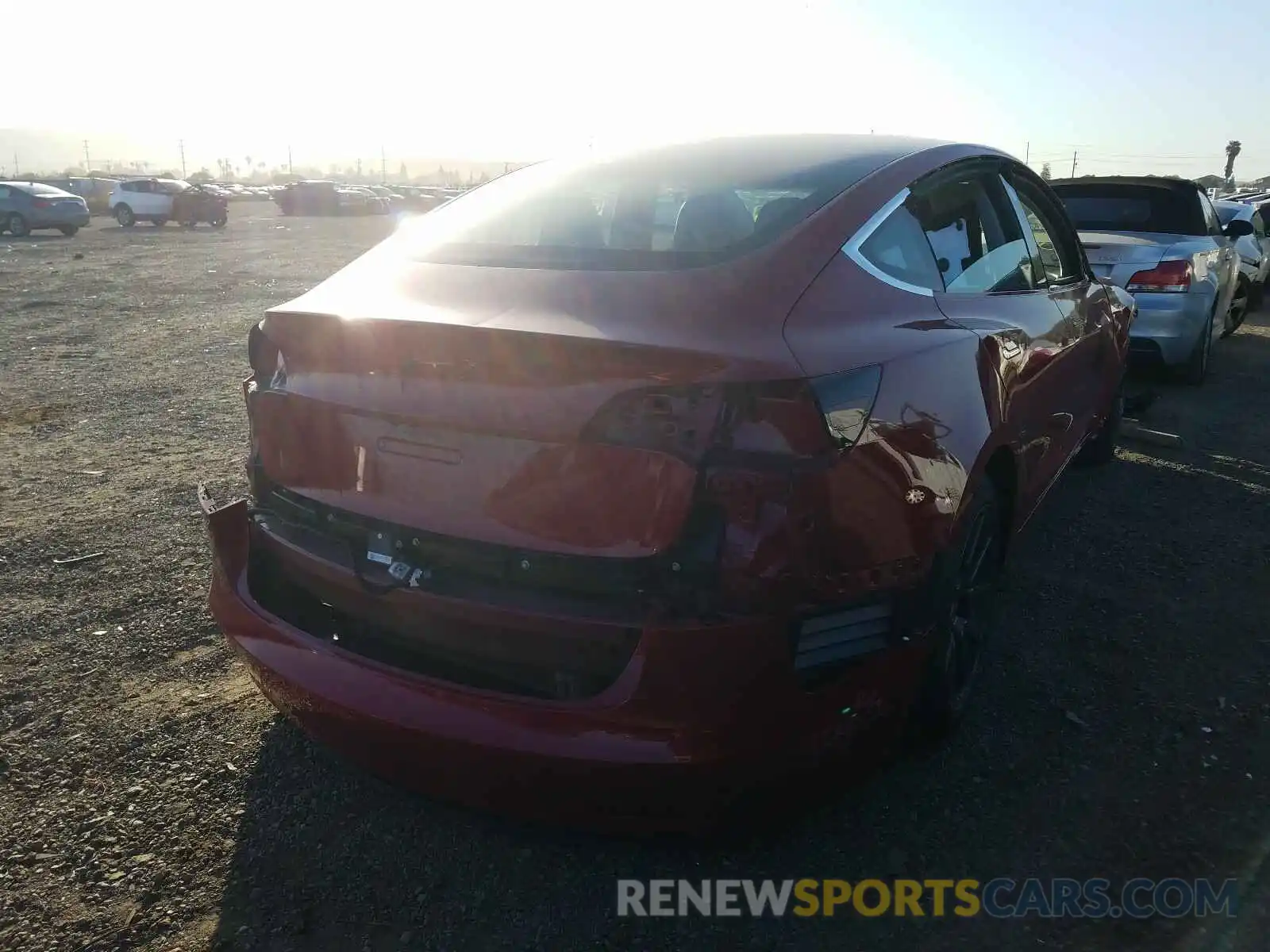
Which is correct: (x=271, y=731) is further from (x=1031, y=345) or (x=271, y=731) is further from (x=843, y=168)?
(x=1031, y=345)

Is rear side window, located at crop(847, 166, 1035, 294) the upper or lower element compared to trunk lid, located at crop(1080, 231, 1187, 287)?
upper

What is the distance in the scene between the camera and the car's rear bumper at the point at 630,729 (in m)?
1.88

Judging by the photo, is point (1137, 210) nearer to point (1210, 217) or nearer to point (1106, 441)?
point (1210, 217)

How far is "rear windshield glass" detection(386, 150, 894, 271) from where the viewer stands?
2385mm

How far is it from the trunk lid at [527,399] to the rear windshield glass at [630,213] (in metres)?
0.19

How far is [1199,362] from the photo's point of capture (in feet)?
25.2

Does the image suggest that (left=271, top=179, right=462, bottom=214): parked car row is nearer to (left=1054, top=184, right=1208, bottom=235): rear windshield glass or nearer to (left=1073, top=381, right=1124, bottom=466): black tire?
(left=1054, top=184, right=1208, bottom=235): rear windshield glass

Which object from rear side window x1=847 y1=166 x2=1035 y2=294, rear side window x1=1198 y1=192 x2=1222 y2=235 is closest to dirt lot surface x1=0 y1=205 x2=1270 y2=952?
rear side window x1=847 y1=166 x2=1035 y2=294

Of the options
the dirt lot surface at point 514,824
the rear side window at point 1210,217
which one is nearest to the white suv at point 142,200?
the dirt lot surface at point 514,824

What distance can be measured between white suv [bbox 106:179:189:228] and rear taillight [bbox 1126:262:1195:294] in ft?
110

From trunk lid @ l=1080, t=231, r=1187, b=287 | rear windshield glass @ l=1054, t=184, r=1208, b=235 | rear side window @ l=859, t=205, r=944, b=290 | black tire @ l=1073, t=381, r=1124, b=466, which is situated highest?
rear windshield glass @ l=1054, t=184, r=1208, b=235

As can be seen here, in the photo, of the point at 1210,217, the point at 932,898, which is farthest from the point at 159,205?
the point at 932,898

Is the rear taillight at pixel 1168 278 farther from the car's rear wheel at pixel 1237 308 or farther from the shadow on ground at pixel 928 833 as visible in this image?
the shadow on ground at pixel 928 833

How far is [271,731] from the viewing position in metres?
2.82
